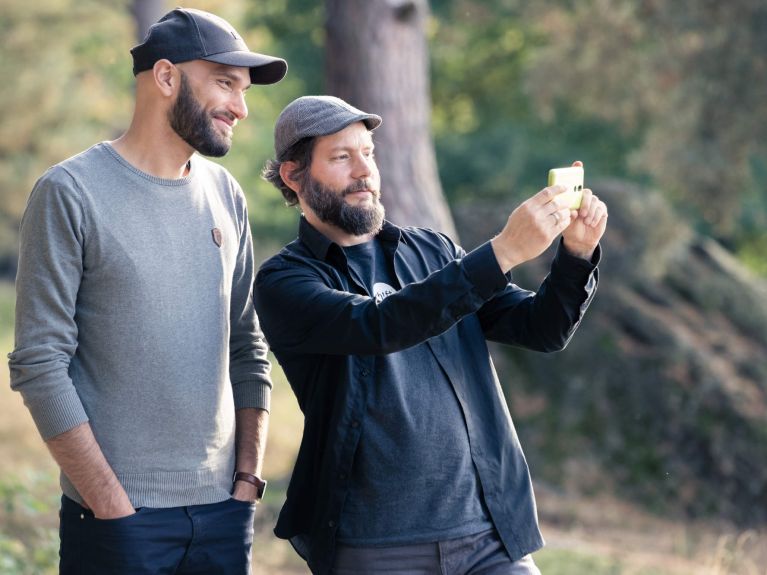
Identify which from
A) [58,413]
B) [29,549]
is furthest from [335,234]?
[29,549]

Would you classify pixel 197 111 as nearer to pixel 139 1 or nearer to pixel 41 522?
pixel 41 522

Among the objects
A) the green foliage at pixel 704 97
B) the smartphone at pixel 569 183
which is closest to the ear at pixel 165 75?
the smartphone at pixel 569 183

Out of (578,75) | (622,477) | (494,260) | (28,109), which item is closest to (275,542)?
(622,477)

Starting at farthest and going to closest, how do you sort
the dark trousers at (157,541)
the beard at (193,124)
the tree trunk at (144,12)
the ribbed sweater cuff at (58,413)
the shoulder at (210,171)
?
1. the tree trunk at (144,12)
2. the shoulder at (210,171)
3. the beard at (193,124)
4. the dark trousers at (157,541)
5. the ribbed sweater cuff at (58,413)

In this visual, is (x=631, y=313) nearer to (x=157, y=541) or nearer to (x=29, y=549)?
(x=29, y=549)

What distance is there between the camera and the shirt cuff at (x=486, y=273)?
271 cm

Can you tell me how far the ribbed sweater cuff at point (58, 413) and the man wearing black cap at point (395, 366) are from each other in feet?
1.77

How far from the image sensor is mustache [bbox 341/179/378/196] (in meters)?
3.09

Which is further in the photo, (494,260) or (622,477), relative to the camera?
(622,477)

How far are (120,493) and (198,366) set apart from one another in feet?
1.25

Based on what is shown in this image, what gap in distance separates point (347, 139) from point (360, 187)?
0.47ft

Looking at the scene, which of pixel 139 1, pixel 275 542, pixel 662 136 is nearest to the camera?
pixel 275 542

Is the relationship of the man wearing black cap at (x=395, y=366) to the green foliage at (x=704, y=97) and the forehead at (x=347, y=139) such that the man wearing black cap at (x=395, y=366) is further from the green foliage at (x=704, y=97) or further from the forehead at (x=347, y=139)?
the green foliage at (x=704, y=97)

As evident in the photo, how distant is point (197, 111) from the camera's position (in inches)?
120
